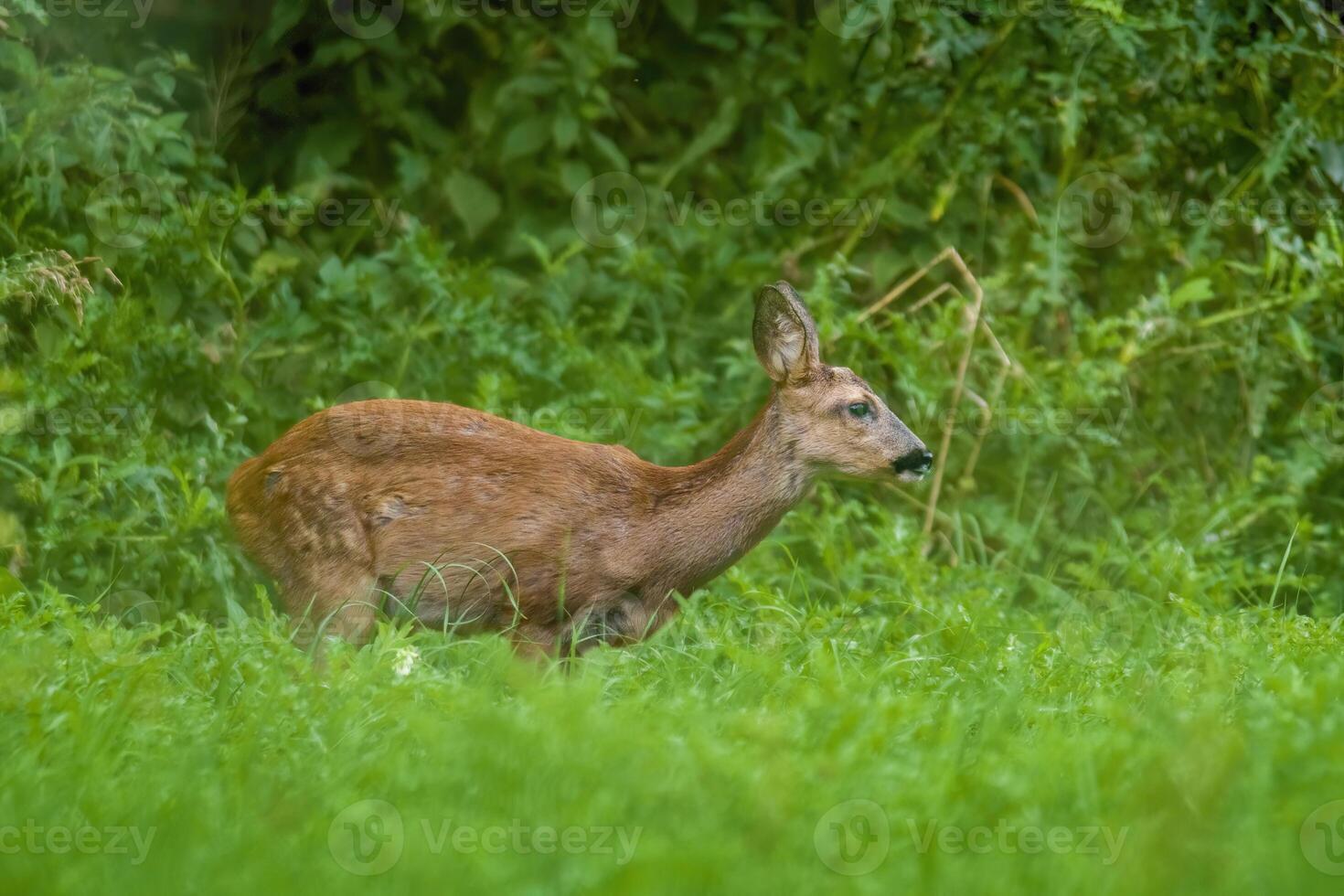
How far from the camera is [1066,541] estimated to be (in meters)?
7.39

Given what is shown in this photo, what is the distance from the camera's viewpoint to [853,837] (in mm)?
3199

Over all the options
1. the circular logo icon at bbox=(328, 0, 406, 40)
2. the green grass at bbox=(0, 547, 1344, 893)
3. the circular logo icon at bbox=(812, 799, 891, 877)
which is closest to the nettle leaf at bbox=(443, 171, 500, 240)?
the circular logo icon at bbox=(328, 0, 406, 40)

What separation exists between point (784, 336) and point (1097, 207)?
2990 mm

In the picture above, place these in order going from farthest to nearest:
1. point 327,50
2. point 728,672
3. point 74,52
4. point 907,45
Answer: point 907,45 → point 327,50 → point 74,52 → point 728,672

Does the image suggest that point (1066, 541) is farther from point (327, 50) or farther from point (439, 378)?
point (327, 50)

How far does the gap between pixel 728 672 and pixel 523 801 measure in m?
1.50

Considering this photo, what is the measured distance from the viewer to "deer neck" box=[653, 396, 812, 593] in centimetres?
552

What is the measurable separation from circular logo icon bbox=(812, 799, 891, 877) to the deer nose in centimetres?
263

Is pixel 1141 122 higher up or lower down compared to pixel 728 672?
higher up

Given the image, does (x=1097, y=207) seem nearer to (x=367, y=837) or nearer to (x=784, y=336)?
(x=784, y=336)

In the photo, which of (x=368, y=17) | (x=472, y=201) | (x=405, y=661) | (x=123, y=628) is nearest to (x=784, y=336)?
(x=405, y=661)

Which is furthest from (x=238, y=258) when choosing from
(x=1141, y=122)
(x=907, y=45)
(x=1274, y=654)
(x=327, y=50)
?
(x=1274, y=654)

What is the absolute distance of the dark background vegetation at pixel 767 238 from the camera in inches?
264

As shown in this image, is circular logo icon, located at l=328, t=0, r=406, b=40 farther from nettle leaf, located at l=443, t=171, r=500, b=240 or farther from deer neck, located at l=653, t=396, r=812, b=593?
deer neck, located at l=653, t=396, r=812, b=593
